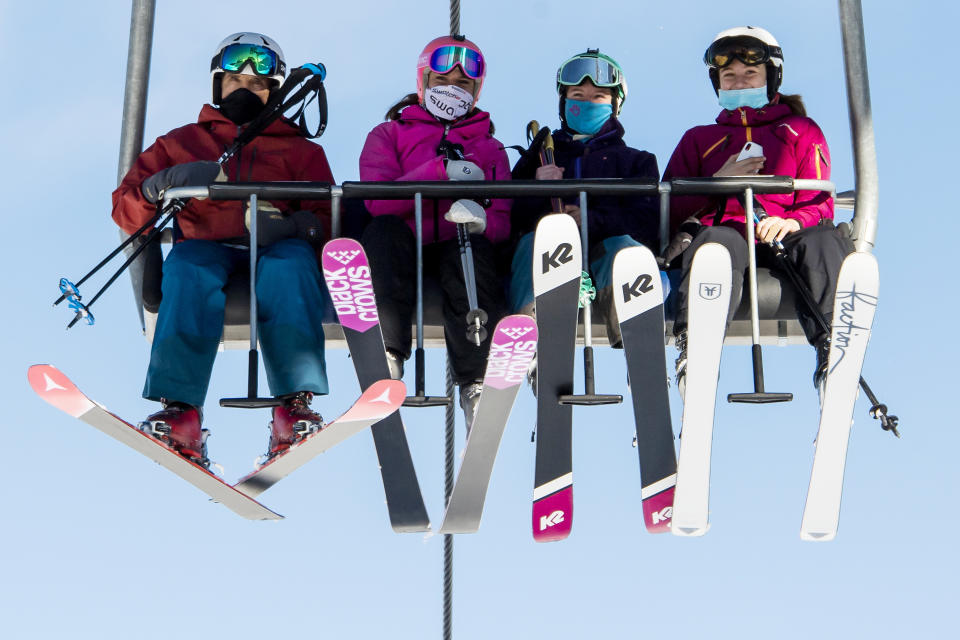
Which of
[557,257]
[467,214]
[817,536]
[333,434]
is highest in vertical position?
[467,214]

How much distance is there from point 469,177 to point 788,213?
1.28 metres

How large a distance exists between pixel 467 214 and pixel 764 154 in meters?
1.49

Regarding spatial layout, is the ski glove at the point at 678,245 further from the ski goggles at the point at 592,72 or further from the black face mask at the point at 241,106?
the black face mask at the point at 241,106

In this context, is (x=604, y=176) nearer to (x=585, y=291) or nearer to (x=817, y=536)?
(x=585, y=291)

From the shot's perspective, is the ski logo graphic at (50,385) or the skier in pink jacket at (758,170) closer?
the ski logo graphic at (50,385)

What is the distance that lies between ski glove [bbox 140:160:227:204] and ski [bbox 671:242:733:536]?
6.00 ft

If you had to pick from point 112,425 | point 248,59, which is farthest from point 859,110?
point 112,425

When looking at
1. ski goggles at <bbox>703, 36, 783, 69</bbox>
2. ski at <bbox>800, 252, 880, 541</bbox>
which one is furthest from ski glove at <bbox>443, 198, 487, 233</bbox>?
ski goggles at <bbox>703, 36, 783, 69</bbox>

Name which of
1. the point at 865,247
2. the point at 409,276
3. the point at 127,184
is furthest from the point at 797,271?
the point at 127,184

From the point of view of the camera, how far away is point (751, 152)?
7477mm

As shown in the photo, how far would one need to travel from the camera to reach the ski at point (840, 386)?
674 cm

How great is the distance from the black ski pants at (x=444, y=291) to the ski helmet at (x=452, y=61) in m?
0.98

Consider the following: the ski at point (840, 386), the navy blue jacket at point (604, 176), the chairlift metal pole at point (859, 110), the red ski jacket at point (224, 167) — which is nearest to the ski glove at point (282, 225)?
the red ski jacket at point (224, 167)

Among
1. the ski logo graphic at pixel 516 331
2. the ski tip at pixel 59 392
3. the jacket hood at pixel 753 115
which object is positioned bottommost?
the ski tip at pixel 59 392
